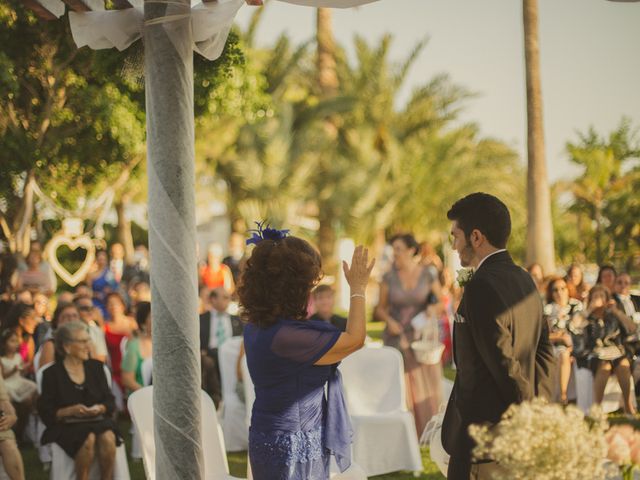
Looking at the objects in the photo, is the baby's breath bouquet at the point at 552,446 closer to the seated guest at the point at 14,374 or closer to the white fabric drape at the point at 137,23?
the white fabric drape at the point at 137,23

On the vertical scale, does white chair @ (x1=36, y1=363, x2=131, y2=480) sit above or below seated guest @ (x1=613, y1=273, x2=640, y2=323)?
below

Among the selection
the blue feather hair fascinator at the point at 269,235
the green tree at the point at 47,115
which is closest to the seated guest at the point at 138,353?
the green tree at the point at 47,115

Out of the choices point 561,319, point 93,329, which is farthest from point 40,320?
point 561,319

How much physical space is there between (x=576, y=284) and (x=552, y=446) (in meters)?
8.73

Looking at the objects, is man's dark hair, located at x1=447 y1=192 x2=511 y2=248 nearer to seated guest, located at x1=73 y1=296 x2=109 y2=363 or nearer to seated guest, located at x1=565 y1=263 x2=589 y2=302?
seated guest, located at x1=73 y1=296 x2=109 y2=363

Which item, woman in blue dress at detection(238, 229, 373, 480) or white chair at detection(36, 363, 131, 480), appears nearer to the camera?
woman in blue dress at detection(238, 229, 373, 480)

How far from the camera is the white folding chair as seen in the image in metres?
8.14

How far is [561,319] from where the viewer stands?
30.1 feet

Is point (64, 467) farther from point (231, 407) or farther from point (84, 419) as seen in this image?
point (231, 407)

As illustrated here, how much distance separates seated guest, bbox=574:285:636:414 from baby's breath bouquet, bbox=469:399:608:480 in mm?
7160

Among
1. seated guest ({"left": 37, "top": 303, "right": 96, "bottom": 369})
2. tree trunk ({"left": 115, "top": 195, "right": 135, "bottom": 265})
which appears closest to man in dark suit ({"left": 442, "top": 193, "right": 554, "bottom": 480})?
seated guest ({"left": 37, "top": 303, "right": 96, "bottom": 369})

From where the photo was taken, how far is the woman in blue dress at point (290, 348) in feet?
11.4

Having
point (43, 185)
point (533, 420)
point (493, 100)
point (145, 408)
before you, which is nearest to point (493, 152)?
point (493, 100)

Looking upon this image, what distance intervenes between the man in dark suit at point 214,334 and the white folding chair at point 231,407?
568 millimetres
